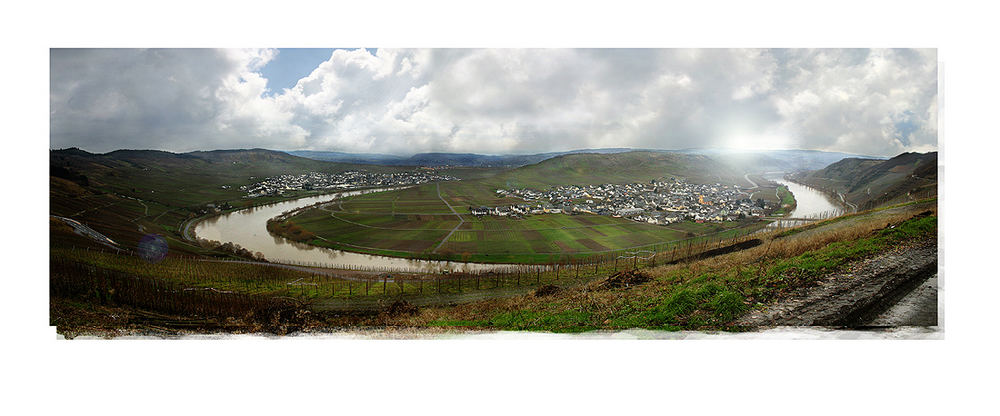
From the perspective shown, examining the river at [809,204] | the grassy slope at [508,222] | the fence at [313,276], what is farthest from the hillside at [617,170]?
the fence at [313,276]

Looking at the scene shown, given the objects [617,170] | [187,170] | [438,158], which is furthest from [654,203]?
[187,170]

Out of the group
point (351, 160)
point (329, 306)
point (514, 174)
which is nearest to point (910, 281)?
point (514, 174)

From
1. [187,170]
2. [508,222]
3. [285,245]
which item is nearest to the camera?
[187,170]

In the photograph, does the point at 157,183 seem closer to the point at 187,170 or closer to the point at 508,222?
the point at 187,170

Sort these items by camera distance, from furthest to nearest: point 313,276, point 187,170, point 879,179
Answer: point 187,170
point 313,276
point 879,179

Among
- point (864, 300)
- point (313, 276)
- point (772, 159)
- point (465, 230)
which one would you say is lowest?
point (313, 276)

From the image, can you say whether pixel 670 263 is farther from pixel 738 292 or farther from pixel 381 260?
pixel 381 260
